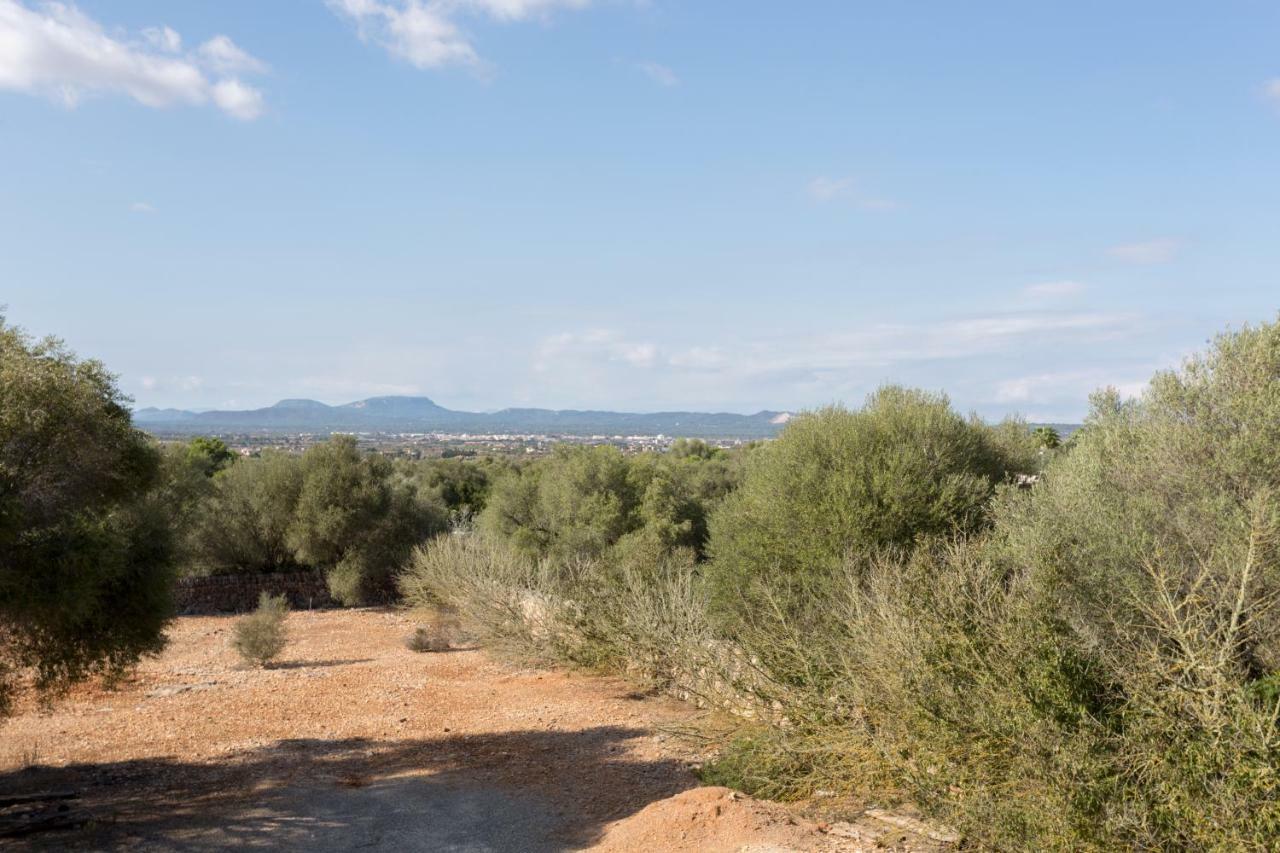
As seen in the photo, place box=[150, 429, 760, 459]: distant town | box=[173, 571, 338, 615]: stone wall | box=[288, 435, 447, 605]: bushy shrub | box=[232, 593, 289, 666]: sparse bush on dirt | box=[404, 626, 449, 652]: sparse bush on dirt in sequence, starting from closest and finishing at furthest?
1. box=[232, 593, 289, 666]: sparse bush on dirt
2. box=[404, 626, 449, 652]: sparse bush on dirt
3. box=[173, 571, 338, 615]: stone wall
4. box=[288, 435, 447, 605]: bushy shrub
5. box=[150, 429, 760, 459]: distant town

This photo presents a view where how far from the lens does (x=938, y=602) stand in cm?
895

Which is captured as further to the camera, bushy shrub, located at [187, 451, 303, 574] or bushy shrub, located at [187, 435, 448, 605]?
bushy shrub, located at [187, 451, 303, 574]

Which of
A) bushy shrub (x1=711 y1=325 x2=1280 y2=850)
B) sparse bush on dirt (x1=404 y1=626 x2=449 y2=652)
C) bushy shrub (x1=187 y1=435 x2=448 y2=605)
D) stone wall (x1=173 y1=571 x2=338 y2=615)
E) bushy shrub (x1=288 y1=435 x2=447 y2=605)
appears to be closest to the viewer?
bushy shrub (x1=711 y1=325 x2=1280 y2=850)

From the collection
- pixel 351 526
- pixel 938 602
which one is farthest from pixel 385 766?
pixel 351 526

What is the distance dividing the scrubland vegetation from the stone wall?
1276 cm

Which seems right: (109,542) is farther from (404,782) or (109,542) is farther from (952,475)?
(952,475)

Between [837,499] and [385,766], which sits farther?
[837,499]

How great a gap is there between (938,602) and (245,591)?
2790 cm

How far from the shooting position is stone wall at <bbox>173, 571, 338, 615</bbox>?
3056 centimetres

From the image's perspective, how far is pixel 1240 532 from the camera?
10.4 m

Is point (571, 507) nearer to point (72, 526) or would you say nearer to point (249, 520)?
point (249, 520)

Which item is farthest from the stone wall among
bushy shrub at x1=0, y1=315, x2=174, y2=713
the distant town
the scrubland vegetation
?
the distant town

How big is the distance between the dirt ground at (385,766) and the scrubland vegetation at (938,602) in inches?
38.2

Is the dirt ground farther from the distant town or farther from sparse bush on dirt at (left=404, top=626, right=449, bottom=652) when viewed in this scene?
the distant town
